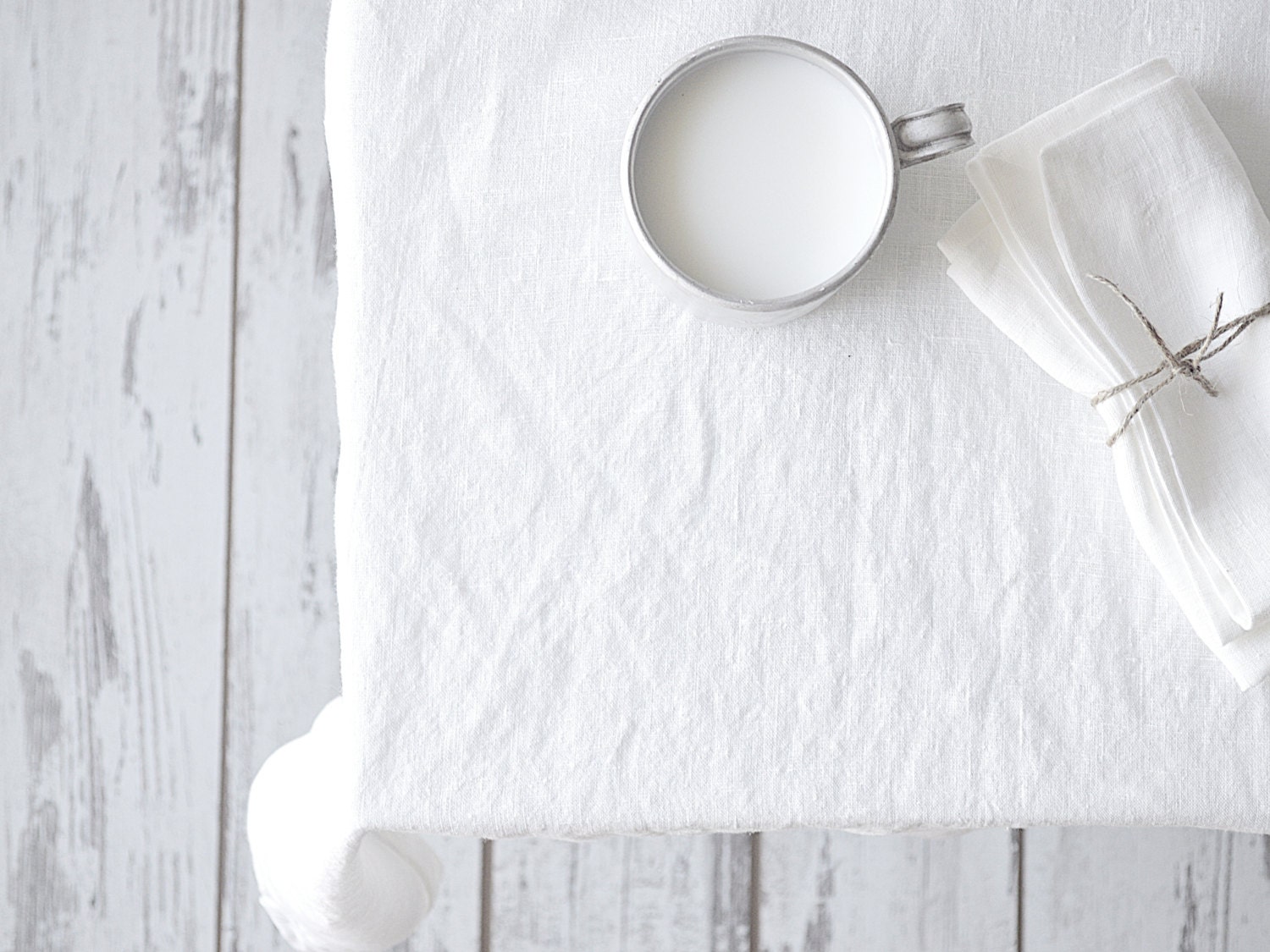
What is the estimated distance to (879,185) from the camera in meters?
0.36

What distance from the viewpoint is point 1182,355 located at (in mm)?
390

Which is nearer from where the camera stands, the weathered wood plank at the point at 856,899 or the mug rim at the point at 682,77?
the mug rim at the point at 682,77

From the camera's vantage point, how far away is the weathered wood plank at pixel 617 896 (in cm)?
85

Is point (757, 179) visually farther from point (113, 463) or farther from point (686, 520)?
point (113, 463)

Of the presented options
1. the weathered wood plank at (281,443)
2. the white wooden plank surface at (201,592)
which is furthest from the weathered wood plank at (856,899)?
the weathered wood plank at (281,443)

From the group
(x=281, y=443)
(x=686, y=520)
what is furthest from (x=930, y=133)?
(x=281, y=443)

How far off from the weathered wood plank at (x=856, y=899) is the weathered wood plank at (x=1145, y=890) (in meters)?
0.06

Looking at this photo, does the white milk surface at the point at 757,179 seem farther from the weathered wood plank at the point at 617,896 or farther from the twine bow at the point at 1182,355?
the weathered wood plank at the point at 617,896

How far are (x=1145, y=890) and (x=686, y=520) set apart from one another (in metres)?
0.64

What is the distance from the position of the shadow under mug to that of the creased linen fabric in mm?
53

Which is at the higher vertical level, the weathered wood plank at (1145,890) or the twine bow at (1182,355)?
the twine bow at (1182,355)

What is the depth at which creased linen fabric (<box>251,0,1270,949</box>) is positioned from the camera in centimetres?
41

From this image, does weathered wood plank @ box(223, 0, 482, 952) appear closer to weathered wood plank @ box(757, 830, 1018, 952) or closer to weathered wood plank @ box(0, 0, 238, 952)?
weathered wood plank @ box(0, 0, 238, 952)

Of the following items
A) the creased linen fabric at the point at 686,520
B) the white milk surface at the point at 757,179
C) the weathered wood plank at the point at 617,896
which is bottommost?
the weathered wood plank at the point at 617,896
